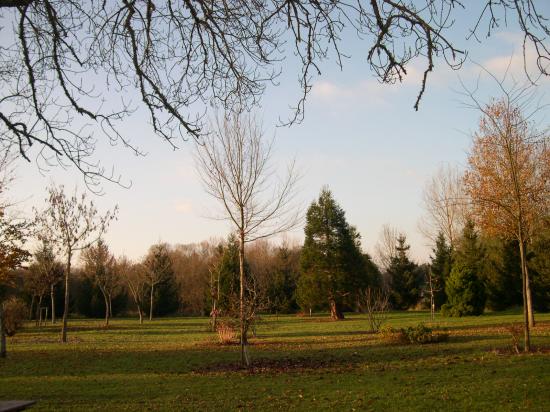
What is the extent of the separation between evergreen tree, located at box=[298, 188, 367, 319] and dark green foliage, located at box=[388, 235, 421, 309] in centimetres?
775

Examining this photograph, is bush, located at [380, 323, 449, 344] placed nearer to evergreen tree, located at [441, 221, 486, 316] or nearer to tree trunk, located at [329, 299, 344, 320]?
evergreen tree, located at [441, 221, 486, 316]

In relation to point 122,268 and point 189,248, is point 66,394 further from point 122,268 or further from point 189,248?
point 189,248

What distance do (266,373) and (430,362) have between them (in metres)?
3.84

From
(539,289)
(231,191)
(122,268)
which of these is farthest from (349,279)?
(231,191)

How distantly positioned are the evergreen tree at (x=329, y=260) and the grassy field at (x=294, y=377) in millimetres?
18584

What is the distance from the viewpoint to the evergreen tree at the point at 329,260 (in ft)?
120

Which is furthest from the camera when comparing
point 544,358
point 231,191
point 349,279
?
point 349,279

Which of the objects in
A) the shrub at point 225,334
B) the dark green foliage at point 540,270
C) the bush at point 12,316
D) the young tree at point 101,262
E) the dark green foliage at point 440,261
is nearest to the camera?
the shrub at point 225,334

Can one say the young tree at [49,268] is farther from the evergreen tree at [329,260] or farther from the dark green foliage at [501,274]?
the dark green foliage at [501,274]

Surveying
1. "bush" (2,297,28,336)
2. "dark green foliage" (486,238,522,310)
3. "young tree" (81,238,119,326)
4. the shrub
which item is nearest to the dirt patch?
the shrub

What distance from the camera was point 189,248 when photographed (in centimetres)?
7600

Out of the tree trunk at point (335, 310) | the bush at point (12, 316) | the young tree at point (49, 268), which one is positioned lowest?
the tree trunk at point (335, 310)

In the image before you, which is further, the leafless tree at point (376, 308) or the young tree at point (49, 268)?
the young tree at point (49, 268)

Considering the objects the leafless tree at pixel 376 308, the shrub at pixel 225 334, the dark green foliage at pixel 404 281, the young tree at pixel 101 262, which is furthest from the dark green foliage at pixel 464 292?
the young tree at pixel 101 262
